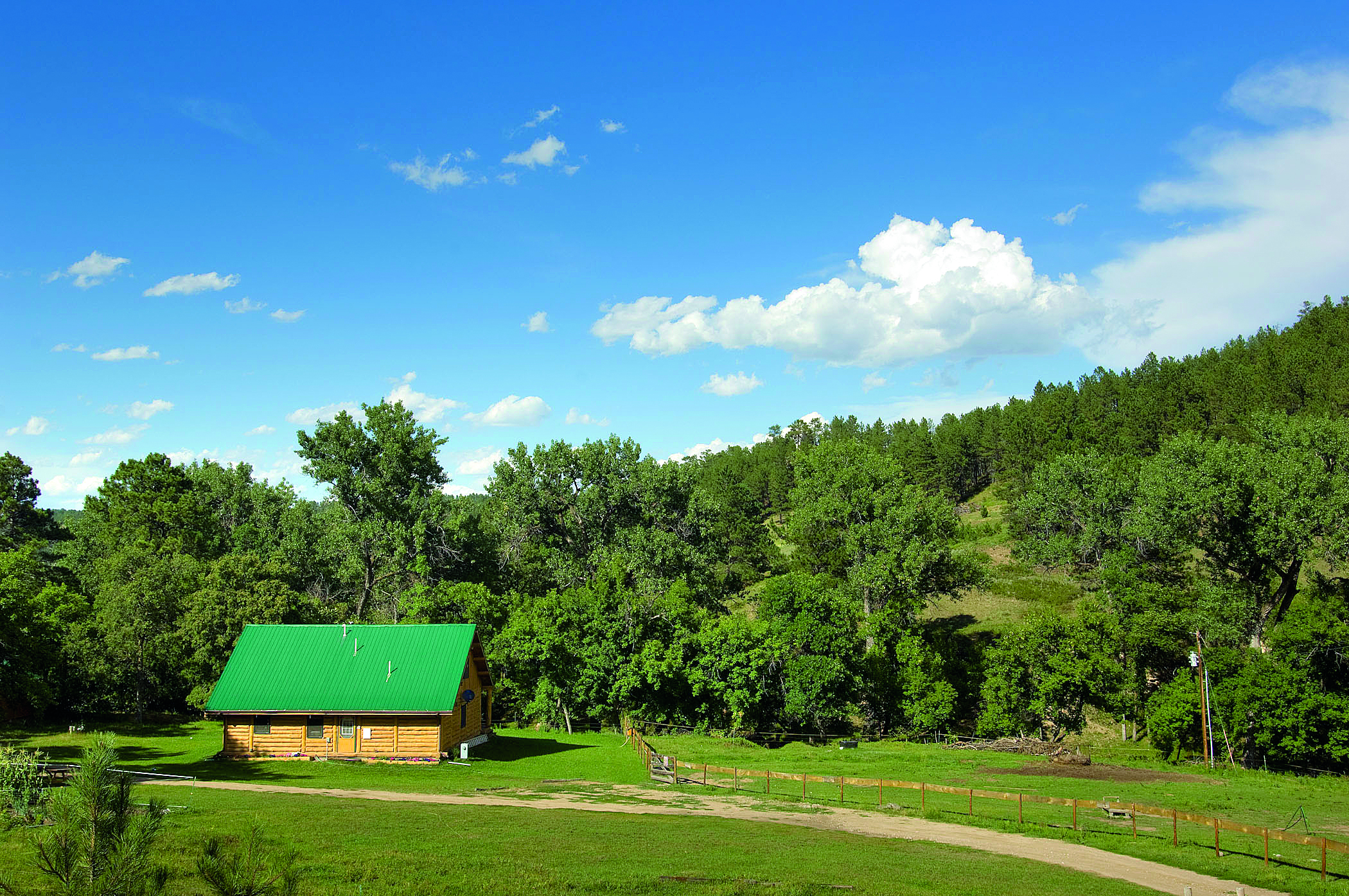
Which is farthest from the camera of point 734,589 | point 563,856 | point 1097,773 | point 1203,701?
point 734,589

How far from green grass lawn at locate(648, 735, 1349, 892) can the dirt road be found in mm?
1127

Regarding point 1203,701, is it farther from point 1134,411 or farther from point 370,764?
point 1134,411

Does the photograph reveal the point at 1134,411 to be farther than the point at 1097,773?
Yes

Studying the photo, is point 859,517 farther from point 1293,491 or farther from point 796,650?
point 1293,491

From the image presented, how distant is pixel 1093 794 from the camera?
3306 cm

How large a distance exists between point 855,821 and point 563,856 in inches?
437

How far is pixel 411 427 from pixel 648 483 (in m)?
19.0

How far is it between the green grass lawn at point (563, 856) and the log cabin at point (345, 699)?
41.1 ft

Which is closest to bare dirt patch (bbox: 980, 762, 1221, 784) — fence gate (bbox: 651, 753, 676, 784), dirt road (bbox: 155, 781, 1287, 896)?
fence gate (bbox: 651, 753, 676, 784)

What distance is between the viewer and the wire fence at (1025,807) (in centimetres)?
2214

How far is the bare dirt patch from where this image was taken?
37250 millimetres

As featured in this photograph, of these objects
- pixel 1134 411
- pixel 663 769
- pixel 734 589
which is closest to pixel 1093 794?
pixel 663 769

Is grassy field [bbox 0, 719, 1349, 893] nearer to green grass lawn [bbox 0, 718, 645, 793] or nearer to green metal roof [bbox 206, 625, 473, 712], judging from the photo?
green grass lawn [bbox 0, 718, 645, 793]

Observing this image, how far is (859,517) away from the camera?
60531 millimetres
